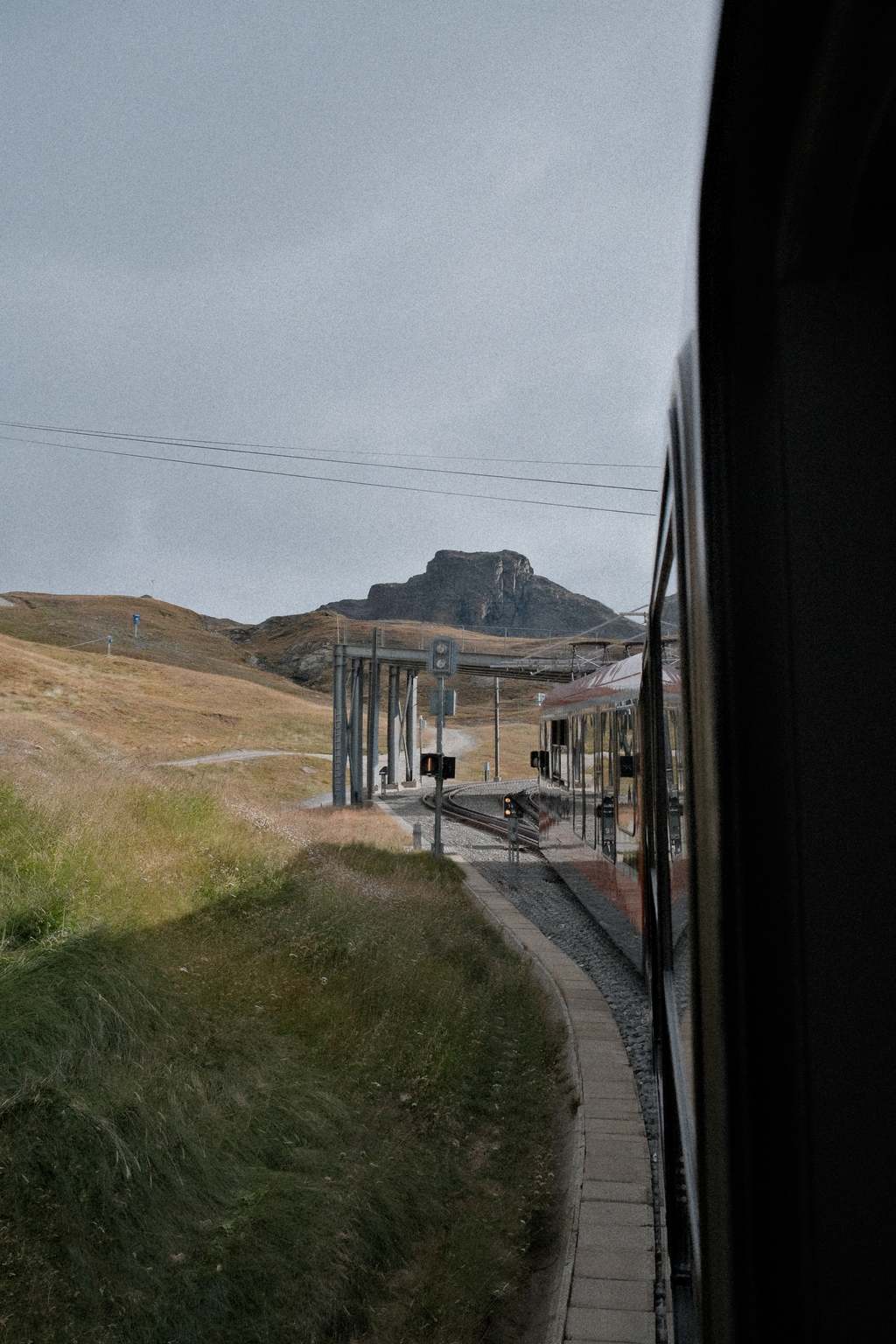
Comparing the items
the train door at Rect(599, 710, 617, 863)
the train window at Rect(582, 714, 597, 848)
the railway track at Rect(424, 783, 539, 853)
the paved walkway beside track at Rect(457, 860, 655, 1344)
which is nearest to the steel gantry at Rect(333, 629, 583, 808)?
the railway track at Rect(424, 783, 539, 853)

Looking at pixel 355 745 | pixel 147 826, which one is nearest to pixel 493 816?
pixel 355 745

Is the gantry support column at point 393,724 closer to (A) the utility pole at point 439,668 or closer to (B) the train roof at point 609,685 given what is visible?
(A) the utility pole at point 439,668

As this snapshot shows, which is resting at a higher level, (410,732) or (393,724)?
(393,724)

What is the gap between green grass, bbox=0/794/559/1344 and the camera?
396cm

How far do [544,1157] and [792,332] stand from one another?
5.71 m

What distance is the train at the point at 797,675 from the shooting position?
103 centimetres

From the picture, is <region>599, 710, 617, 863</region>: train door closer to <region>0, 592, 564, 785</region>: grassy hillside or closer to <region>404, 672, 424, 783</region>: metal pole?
<region>0, 592, 564, 785</region>: grassy hillside

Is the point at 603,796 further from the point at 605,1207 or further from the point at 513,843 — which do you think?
the point at 513,843

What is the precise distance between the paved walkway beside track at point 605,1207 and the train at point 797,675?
3.09m

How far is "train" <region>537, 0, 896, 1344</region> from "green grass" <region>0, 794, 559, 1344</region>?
133 inches

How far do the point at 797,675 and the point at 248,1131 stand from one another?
15.8 ft

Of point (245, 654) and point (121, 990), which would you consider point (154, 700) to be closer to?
point (121, 990)

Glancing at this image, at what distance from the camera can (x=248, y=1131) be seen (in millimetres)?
5133

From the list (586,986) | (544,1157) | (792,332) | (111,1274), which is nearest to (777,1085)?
(792,332)
